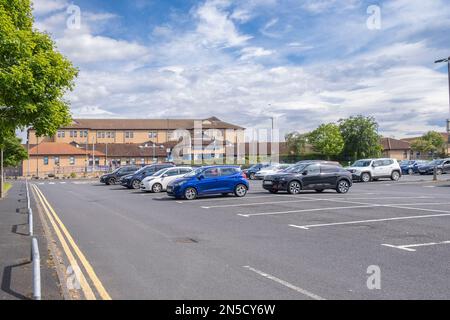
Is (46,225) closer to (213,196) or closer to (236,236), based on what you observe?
(236,236)

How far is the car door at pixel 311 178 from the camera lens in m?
23.4

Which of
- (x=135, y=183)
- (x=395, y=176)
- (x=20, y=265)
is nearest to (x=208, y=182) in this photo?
(x=135, y=183)

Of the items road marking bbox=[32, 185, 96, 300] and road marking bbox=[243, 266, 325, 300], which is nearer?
road marking bbox=[243, 266, 325, 300]

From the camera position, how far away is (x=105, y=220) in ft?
49.0

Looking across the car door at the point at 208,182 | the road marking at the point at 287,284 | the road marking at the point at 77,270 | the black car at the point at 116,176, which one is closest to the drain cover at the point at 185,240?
the road marking at the point at 77,270

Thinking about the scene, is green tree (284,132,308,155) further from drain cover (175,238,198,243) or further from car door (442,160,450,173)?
drain cover (175,238,198,243)

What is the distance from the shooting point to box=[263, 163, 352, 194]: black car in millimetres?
23253

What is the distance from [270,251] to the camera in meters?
9.34

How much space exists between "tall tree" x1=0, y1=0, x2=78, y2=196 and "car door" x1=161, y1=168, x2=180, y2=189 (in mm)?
13267

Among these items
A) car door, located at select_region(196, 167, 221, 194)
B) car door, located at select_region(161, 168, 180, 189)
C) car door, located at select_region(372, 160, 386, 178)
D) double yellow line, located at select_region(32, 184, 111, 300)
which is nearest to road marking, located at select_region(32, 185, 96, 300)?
double yellow line, located at select_region(32, 184, 111, 300)

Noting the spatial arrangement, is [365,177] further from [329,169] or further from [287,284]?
[287,284]
